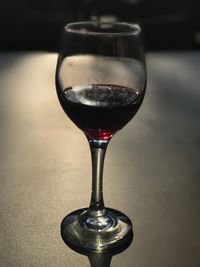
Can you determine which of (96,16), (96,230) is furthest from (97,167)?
(96,16)

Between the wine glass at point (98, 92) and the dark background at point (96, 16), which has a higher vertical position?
the wine glass at point (98, 92)

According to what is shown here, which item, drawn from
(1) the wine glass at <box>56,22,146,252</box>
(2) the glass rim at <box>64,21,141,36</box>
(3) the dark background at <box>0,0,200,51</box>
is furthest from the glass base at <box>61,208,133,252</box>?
(3) the dark background at <box>0,0,200,51</box>

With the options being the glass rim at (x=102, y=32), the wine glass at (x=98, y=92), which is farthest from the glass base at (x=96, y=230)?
the glass rim at (x=102, y=32)

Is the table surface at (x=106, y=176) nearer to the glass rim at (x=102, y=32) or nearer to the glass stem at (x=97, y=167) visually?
the glass stem at (x=97, y=167)

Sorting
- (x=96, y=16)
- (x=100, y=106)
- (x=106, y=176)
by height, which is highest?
(x=100, y=106)

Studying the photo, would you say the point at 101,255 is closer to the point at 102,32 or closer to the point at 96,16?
the point at 102,32

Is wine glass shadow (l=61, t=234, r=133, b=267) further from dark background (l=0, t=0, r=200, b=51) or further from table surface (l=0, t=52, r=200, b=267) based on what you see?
dark background (l=0, t=0, r=200, b=51)
